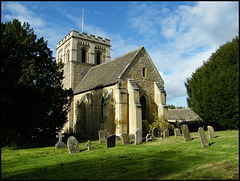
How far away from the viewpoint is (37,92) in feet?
43.5

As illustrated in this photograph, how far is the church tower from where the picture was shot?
1081 inches

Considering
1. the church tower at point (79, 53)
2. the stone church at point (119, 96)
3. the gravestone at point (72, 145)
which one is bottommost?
the gravestone at point (72, 145)

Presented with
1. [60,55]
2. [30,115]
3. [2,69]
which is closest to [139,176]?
[30,115]

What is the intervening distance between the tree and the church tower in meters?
11.4

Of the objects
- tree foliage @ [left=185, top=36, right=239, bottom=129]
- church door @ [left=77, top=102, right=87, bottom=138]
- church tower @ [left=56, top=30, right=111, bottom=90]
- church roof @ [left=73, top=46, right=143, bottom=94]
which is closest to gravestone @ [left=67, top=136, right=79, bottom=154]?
church roof @ [left=73, top=46, right=143, bottom=94]

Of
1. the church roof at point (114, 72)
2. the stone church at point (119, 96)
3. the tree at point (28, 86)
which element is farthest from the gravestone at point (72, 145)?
the church roof at point (114, 72)

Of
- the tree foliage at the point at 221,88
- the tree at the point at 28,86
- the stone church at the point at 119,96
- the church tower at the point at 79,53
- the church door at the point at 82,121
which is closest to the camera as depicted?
the tree at the point at 28,86

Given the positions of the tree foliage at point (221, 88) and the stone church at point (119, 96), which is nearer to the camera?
the stone church at point (119, 96)

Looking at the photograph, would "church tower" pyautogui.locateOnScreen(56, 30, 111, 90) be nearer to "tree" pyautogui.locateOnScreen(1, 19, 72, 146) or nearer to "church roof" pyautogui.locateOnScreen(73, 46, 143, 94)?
"church roof" pyautogui.locateOnScreen(73, 46, 143, 94)

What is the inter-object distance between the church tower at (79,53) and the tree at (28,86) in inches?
450

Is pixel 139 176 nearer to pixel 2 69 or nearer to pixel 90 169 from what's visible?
pixel 90 169

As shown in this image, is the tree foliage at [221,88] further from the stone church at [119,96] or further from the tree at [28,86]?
the tree at [28,86]

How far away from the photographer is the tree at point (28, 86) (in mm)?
12719

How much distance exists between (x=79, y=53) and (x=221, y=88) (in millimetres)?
19813
